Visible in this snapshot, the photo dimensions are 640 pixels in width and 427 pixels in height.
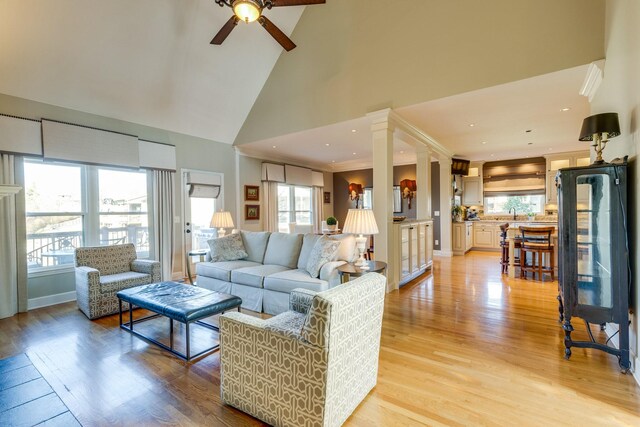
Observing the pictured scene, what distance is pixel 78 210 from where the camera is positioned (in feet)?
14.7

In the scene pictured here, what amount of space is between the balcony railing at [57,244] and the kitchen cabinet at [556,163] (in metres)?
9.86

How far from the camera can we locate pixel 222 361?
1.93m

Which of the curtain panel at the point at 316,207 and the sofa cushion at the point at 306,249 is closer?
the sofa cushion at the point at 306,249

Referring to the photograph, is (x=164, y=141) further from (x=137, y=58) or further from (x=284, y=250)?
(x=284, y=250)

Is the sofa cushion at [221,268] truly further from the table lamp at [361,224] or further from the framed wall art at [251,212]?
the framed wall art at [251,212]

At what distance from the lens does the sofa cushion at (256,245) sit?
446 cm

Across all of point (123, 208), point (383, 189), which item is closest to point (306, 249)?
point (383, 189)

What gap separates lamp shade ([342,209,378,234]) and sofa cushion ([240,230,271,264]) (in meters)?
1.70

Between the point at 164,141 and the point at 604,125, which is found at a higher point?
the point at 164,141

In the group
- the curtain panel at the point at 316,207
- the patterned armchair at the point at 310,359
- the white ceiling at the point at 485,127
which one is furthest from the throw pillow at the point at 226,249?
the curtain panel at the point at 316,207

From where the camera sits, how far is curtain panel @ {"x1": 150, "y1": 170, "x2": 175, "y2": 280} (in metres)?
5.28

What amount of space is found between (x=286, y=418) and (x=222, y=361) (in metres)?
0.56

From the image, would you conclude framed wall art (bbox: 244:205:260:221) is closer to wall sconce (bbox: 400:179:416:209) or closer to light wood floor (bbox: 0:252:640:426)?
light wood floor (bbox: 0:252:640:426)

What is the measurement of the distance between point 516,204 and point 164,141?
919cm
